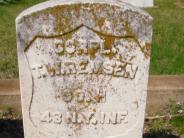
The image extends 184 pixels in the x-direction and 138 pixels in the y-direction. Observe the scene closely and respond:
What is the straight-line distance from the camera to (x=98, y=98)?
3260 mm

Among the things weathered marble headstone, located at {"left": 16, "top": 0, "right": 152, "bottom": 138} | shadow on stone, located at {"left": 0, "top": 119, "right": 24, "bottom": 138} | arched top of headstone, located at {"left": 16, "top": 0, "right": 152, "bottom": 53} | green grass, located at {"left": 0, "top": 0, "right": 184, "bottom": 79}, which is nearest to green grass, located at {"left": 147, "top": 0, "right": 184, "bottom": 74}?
green grass, located at {"left": 0, "top": 0, "right": 184, "bottom": 79}

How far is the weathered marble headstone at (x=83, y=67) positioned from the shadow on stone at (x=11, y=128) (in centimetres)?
114

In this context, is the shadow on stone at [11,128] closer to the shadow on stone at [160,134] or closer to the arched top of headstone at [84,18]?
the shadow on stone at [160,134]

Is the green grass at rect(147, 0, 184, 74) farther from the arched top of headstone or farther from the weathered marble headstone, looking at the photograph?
the arched top of headstone

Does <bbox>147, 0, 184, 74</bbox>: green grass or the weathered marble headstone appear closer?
the weathered marble headstone

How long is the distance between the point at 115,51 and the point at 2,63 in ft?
10.8

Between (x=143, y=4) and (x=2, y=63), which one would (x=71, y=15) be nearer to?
(x=2, y=63)

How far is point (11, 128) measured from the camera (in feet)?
15.1

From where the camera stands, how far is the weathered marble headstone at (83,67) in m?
3.01

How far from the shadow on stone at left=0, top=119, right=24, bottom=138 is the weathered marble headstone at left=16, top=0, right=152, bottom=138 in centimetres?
114

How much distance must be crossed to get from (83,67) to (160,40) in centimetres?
437

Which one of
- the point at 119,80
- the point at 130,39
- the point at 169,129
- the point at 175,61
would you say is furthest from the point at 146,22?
the point at 175,61

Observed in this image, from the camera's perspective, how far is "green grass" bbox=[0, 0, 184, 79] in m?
6.04

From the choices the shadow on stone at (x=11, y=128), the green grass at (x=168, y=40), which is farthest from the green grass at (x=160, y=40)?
the shadow on stone at (x=11, y=128)
